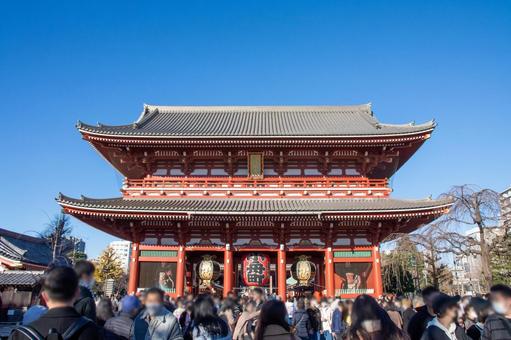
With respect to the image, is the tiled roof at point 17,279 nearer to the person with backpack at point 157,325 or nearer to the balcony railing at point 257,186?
the balcony railing at point 257,186

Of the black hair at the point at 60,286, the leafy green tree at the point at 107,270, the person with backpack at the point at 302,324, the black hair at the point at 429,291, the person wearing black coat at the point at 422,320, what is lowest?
the person with backpack at the point at 302,324

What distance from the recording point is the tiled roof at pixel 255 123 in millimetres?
18734

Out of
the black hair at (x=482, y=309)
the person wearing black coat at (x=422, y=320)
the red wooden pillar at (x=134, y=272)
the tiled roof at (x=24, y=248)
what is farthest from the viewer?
the tiled roof at (x=24, y=248)

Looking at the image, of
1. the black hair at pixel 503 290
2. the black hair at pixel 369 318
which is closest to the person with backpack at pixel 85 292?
the black hair at pixel 369 318

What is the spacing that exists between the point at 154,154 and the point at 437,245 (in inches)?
595

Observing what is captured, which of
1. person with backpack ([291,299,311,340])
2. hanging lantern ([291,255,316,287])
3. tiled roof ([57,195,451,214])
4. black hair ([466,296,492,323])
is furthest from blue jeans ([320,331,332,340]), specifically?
black hair ([466,296,492,323])

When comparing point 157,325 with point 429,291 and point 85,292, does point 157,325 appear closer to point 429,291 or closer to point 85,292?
point 85,292

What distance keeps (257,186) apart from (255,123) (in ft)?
20.3

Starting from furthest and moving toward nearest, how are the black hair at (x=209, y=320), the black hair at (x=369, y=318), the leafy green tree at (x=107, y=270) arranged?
the leafy green tree at (x=107, y=270), the black hair at (x=209, y=320), the black hair at (x=369, y=318)

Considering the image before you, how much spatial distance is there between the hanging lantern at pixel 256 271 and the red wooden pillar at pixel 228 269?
2.29 feet

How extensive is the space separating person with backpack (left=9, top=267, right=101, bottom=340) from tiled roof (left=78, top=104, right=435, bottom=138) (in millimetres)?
15919

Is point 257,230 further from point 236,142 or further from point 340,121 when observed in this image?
point 340,121

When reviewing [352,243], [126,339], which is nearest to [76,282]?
[126,339]

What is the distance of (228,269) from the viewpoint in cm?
1786
